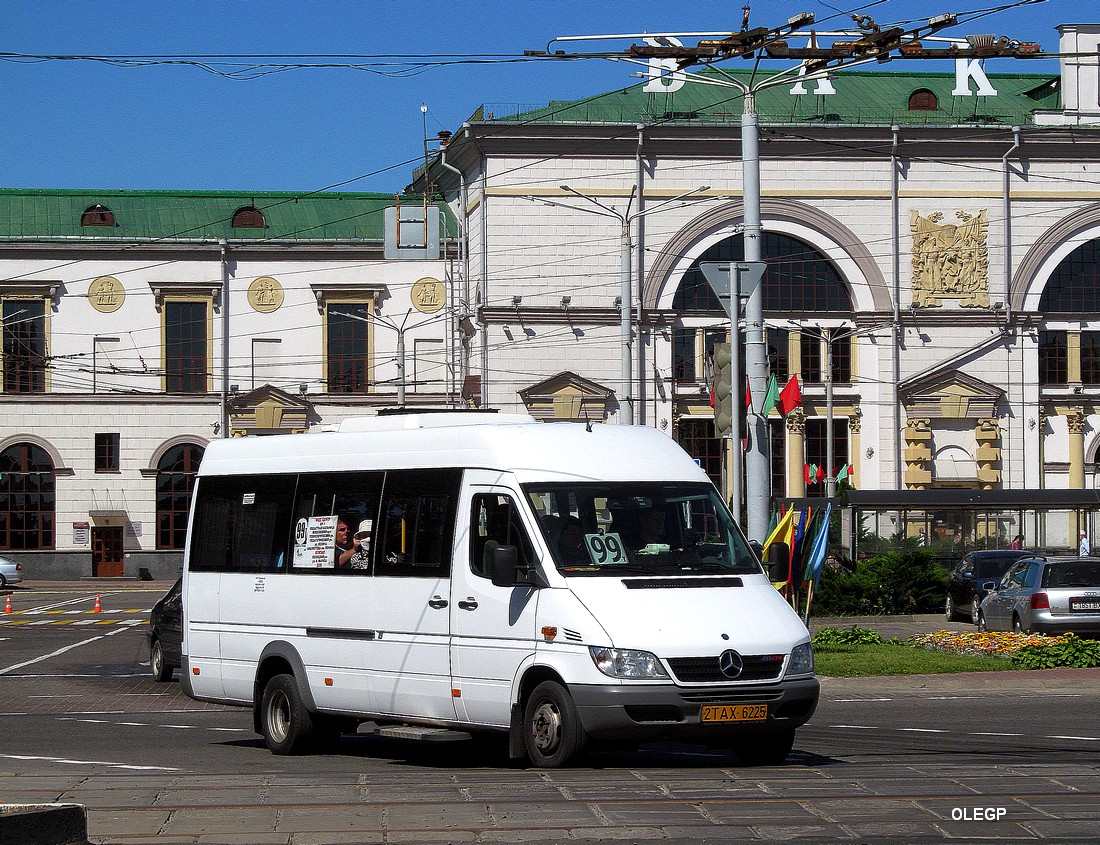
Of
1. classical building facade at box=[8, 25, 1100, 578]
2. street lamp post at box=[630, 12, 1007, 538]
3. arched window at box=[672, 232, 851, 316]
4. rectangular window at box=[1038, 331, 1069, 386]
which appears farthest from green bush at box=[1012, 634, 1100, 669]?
rectangular window at box=[1038, 331, 1069, 386]

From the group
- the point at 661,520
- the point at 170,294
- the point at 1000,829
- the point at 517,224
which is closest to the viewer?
the point at 1000,829

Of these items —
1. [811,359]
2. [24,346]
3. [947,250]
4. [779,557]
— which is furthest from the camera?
[24,346]

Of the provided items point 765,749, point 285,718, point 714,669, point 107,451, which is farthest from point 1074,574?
point 107,451

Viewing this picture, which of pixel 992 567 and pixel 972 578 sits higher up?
pixel 992 567

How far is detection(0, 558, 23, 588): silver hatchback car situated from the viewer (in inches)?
2254

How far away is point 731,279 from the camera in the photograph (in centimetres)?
2002

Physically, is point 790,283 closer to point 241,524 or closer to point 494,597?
point 241,524

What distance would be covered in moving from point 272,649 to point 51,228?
5674 cm

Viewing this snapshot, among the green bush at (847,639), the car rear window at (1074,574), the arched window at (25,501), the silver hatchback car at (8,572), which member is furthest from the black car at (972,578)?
the arched window at (25,501)

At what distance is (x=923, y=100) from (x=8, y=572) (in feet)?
126

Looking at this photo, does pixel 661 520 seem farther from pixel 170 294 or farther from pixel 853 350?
pixel 170 294

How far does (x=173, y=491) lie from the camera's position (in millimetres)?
65188

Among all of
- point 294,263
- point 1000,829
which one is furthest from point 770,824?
point 294,263

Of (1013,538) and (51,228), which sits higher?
(51,228)
